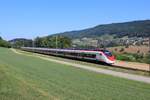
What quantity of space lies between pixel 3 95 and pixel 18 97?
51cm

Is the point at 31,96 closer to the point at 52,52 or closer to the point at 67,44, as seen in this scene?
the point at 52,52

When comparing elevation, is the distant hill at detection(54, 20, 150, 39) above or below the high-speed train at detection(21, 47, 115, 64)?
above

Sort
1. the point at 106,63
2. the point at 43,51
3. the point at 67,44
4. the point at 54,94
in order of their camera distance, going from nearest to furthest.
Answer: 1. the point at 54,94
2. the point at 106,63
3. the point at 43,51
4. the point at 67,44

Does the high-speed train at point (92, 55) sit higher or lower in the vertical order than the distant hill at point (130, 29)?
lower

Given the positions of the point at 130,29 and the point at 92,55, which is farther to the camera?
the point at 130,29

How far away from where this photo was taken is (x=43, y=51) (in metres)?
103

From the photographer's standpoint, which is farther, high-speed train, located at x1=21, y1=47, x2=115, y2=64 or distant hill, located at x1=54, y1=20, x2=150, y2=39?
distant hill, located at x1=54, y1=20, x2=150, y2=39

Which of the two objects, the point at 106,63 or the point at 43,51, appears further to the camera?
the point at 43,51

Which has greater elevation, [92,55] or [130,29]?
[130,29]

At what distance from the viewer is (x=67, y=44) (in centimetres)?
14150

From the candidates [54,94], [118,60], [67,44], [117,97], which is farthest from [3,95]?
[67,44]

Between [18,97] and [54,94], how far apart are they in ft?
5.18

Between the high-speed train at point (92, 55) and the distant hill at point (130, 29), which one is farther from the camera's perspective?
the distant hill at point (130, 29)

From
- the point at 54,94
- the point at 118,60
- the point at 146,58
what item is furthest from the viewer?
the point at 118,60
